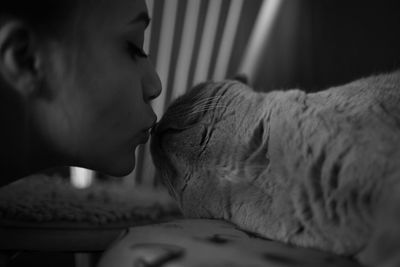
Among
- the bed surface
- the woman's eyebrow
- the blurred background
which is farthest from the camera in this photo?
the blurred background

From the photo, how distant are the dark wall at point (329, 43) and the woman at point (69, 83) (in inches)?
23.7

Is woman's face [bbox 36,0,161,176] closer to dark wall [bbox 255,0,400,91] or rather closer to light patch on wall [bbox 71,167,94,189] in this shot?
light patch on wall [bbox 71,167,94,189]

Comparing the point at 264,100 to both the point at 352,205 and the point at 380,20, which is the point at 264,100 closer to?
the point at 352,205

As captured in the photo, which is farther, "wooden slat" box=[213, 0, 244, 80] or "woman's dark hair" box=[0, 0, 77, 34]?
"wooden slat" box=[213, 0, 244, 80]

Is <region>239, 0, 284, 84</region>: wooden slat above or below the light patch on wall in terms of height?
above

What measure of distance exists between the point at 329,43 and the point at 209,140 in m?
0.60

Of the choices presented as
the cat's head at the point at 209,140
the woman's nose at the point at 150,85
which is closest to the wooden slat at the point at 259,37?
the cat's head at the point at 209,140

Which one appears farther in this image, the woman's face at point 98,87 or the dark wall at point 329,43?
the dark wall at point 329,43

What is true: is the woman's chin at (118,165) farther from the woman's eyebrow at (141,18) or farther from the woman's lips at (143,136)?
the woman's eyebrow at (141,18)

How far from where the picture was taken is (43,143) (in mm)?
622

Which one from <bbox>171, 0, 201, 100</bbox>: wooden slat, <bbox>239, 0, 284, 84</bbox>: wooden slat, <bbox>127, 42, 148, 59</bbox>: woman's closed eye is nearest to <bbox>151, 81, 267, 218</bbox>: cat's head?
<bbox>127, 42, 148, 59</bbox>: woman's closed eye

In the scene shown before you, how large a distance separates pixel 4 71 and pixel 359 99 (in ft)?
1.77

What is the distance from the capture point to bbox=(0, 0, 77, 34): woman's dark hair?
22.1 inches

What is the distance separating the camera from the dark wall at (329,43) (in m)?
1.04
